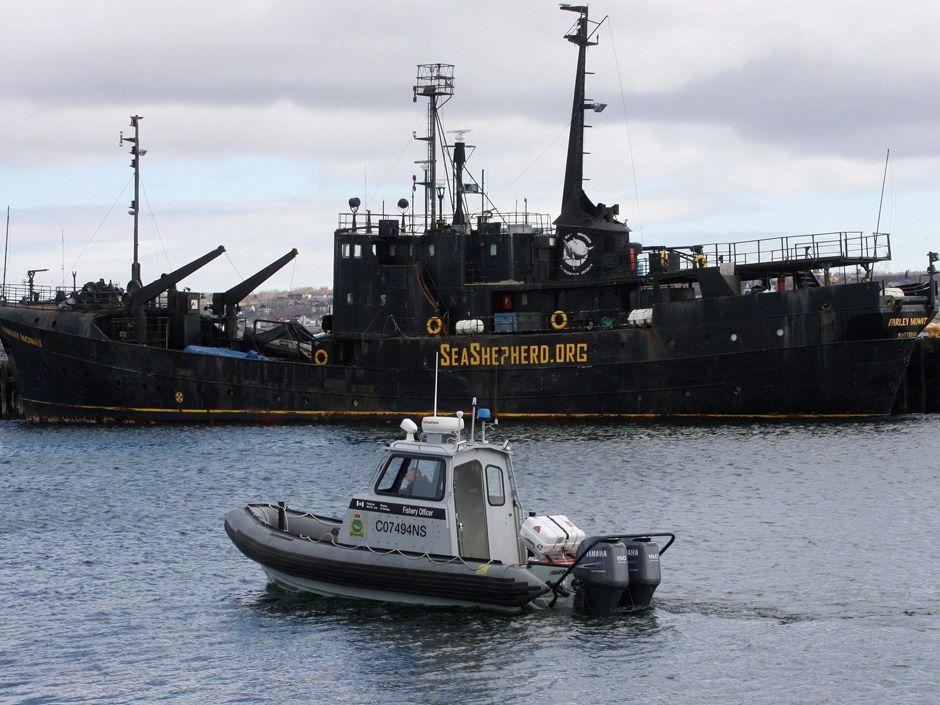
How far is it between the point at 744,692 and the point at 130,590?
1076 centimetres

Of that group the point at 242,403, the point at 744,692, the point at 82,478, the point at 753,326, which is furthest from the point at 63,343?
the point at 744,692

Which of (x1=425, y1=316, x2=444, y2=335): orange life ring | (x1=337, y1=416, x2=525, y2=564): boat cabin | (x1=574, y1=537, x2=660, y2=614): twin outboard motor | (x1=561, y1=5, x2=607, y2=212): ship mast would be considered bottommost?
(x1=574, y1=537, x2=660, y2=614): twin outboard motor

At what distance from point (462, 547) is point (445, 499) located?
0.76 metres

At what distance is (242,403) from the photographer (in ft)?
166

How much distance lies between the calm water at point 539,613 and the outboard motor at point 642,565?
0.50m

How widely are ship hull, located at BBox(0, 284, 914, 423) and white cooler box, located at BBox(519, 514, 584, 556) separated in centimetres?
2080

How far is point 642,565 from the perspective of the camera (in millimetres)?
19656

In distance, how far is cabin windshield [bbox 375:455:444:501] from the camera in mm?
19922

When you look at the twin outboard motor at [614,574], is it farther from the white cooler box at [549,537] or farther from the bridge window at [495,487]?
the bridge window at [495,487]

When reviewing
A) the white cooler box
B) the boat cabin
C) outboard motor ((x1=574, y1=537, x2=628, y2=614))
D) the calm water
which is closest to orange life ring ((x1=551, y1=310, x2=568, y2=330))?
the calm water

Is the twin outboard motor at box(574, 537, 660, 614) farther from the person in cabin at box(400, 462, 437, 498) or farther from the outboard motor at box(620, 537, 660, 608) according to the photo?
the person in cabin at box(400, 462, 437, 498)

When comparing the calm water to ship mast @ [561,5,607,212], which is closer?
the calm water

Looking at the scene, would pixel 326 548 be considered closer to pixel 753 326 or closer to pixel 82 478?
pixel 82 478

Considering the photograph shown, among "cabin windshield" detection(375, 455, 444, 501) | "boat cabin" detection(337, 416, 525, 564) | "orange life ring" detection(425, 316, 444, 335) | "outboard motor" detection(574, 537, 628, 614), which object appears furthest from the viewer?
"orange life ring" detection(425, 316, 444, 335)
